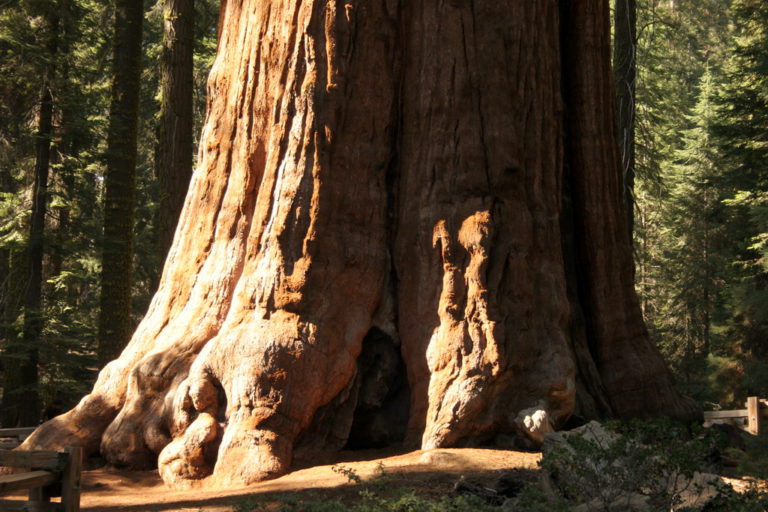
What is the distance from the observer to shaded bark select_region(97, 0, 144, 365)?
46.0 ft

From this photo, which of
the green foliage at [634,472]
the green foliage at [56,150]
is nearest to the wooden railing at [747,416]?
the green foliage at [634,472]

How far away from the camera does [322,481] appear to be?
6.76 m

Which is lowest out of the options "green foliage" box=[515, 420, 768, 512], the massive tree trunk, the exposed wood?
the exposed wood

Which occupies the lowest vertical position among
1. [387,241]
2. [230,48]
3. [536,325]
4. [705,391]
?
[705,391]

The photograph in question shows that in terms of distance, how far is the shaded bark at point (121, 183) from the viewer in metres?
14.0

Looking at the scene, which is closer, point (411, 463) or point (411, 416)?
point (411, 463)

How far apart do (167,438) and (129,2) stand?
935cm

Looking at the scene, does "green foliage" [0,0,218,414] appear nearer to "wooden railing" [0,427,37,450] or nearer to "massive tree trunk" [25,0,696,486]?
"wooden railing" [0,427,37,450]

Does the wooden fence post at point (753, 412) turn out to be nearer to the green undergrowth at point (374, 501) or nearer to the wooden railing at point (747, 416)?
the wooden railing at point (747, 416)

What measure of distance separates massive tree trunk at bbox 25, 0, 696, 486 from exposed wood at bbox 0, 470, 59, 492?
5.15 feet

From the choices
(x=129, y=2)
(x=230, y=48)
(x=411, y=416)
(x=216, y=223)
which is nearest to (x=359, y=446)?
(x=411, y=416)

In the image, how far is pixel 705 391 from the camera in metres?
22.4

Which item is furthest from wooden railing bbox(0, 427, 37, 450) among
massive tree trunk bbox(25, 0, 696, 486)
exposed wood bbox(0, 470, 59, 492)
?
exposed wood bbox(0, 470, 59, 492)

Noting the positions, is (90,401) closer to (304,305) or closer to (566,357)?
(304,305)
